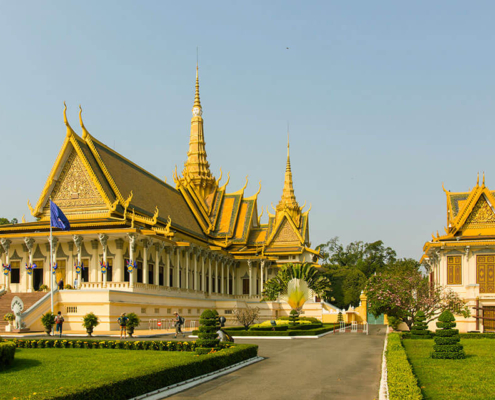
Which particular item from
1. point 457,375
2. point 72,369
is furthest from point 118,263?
point 457,375

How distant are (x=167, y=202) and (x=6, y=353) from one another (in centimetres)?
3050

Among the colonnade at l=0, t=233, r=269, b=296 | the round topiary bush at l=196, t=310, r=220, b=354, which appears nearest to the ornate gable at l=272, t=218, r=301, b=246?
the colonnade at l=0, t=233, r=269, b=296

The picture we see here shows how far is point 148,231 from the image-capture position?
107 feet

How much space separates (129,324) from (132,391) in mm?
14232

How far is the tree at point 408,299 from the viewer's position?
29328mm

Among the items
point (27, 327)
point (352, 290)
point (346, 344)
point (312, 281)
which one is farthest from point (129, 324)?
point (352, 290)

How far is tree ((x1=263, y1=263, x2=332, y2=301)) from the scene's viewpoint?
47.0 meters

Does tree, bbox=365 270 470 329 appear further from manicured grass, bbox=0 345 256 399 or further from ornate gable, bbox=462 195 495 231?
manicured grass, bbox=0 345 256 399

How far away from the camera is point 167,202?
43.5m

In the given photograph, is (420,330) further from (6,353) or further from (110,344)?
(6,353)

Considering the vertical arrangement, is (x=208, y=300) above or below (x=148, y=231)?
below

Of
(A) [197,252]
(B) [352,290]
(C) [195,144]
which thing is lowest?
(B) [352,290]

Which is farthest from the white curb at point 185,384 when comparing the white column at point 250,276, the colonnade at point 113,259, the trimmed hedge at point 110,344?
the white column at point 250,276

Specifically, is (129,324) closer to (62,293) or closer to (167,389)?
(62,293)
